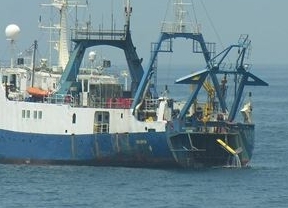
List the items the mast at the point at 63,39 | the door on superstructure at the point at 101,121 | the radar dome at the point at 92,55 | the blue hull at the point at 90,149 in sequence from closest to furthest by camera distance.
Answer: the blue hull at the point at 90,149
the door on superstructure at the point at 101,121
the mast at the point at 63,39
the radar dome at the point at 92,55

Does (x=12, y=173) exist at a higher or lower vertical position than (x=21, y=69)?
lower

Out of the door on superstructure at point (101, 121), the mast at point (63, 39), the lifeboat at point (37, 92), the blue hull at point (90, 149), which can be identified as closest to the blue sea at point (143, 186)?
the blue hull at point (90, 149)

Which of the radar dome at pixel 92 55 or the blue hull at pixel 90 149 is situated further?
the radar dome at pixel 92 55

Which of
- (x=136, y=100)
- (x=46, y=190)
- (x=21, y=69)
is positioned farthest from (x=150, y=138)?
(x=21, y=69)

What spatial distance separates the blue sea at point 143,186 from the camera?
5822 cm

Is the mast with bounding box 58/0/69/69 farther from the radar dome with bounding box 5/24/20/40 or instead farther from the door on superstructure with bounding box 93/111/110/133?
the door on superstructure with bounding box 93/111/110/133

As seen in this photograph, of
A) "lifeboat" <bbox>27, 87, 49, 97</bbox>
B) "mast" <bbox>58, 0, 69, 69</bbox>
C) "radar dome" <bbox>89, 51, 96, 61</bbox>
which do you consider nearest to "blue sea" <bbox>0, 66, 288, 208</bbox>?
"lifeboat" <bbox>27, 87, 49, 97</bbox>

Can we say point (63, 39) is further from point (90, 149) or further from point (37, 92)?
point (90, 149)

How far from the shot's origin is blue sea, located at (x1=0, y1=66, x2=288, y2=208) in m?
58.2

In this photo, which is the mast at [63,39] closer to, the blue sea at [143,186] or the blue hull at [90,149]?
the blue hull at [90,149]

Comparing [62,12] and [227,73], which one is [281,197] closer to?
[227,73]

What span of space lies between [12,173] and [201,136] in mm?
8864

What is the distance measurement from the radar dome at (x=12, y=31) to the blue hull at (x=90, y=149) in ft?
19.9

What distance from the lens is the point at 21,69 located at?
2933 inches
